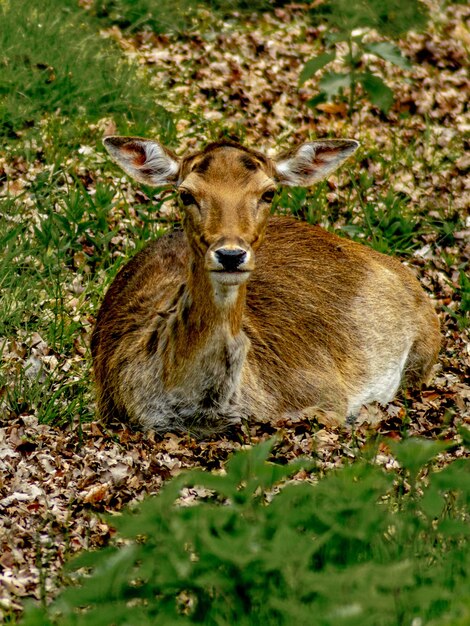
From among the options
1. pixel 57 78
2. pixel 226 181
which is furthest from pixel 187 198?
pixel 57 78

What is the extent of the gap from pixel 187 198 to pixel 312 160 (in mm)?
1011

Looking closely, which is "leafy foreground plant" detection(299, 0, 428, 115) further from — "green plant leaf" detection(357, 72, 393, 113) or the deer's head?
the deer's head

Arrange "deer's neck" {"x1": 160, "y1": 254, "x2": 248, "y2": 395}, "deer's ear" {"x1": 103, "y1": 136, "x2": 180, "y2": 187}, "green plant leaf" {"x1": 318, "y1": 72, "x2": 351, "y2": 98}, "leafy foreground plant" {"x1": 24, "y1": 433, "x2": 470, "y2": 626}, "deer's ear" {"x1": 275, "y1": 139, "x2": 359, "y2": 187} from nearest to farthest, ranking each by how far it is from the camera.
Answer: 1. "leafy foreground plant" {"x1": 24, "y1": 433, "x2": 470, "y2": 626}
2. "deer's neck" {"x1": 160, "y1": 254, "x2": 248, "y2": 395}
3. "deer's ear" {"x1": 103, "y1": 136, "x2": 180, "y2": 187}
4. "deer's ear" {"x1": 275, "y1": 139, "x2": 359, "y2": 187}
5. "green plant leaf" {"x1": 318, "y1": 72, "x2": 351, "y2": 98}

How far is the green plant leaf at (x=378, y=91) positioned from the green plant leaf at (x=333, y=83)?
0.45 ft

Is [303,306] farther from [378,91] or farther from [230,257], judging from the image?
[378,91]

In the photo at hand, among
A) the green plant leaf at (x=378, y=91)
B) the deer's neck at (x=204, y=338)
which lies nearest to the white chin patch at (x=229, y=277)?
the deer's neck at (x=204, y=338)

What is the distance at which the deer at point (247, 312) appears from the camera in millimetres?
6805

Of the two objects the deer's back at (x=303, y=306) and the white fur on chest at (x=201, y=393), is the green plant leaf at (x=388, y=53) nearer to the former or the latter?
the deer's back at (x=303, y=306)

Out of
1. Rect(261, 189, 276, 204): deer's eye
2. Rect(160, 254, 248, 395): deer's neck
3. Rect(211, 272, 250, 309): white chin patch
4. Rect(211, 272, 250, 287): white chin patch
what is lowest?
Rect(160, 254, 248, 395): deer's neck

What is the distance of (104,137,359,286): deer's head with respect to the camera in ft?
21.2

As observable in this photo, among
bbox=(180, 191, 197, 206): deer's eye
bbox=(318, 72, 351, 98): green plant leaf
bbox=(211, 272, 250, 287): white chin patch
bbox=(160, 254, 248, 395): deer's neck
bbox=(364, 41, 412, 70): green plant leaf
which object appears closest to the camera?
bbox=(211, 272, 250, 287): white chin patch

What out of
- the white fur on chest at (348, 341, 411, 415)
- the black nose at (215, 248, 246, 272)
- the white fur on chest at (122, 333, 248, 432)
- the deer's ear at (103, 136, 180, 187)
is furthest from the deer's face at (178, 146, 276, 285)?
the white fur on chest at (348, 341, 411, 415)

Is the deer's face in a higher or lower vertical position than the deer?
higher

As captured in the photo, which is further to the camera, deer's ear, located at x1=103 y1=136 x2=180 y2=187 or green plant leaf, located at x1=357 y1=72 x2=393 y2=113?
green plant leaf, located at x1=357 y1=72 x2=393 y2=113
